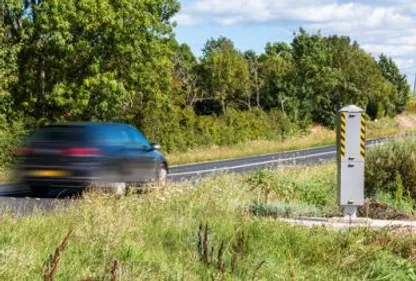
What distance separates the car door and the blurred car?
45 millimetres

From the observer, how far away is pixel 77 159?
50.6ft

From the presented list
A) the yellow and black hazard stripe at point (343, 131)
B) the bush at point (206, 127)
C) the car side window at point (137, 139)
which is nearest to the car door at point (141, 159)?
the car side window at point (137, 139)

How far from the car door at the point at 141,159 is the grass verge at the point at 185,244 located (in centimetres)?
520

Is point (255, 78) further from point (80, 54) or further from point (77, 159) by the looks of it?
point (77, 159)

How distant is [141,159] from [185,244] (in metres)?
8.84

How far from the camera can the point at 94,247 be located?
291 inches

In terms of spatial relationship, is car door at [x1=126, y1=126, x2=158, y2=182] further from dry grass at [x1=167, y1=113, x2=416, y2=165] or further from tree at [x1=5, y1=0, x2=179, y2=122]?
tree at [x1=5, y1=0, x2=179, y2=122]

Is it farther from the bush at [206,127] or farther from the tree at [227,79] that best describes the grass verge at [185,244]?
the tree at [227,79]

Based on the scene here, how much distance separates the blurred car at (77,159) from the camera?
15.4 metres

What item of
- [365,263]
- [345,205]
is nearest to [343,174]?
[345,205]

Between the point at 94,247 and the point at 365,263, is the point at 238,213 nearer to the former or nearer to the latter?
the point at 365,263

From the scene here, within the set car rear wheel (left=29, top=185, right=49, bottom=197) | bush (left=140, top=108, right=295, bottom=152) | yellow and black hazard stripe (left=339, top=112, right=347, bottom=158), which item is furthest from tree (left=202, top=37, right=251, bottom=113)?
yellow and black hazard stripe (left=339, top=112, right=347, bottom=158)

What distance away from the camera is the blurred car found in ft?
50.5

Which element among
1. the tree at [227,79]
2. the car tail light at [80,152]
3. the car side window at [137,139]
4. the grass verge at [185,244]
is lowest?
the grass verge at [185,244]
